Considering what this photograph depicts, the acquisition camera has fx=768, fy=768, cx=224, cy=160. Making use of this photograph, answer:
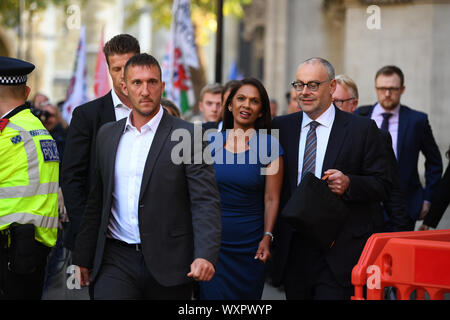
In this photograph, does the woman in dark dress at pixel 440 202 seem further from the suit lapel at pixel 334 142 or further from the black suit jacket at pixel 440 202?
the suit lapel at pixel 334 142

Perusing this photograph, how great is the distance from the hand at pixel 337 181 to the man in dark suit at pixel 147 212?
33.4 inches

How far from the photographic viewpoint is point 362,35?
10812 millimetres

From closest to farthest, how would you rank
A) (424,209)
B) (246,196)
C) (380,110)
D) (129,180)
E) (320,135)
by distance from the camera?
1. (129,180)
2. (320,135)
3. (246,196)
4. (424,209)
5. (380,110)

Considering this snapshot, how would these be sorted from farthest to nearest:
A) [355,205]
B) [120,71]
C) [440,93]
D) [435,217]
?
1. [440,93]
2. [435,217]
3. [120,71]
4. [355,205]

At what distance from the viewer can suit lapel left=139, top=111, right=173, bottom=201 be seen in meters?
4.39

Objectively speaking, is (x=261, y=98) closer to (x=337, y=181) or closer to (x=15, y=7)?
(x=337, y=181)

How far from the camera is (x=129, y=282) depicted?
175 inches

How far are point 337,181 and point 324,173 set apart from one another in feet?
0.39

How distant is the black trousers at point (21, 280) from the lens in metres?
4.88

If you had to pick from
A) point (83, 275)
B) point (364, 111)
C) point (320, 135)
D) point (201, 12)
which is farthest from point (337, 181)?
point (201, 12)

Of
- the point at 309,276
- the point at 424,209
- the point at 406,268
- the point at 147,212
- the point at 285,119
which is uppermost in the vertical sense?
the point at 285,119

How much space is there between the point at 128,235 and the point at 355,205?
161 centimetres

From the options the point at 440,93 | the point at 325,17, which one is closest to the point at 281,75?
the point at 325,17

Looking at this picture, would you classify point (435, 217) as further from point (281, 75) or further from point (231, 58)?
point (231, 58)
